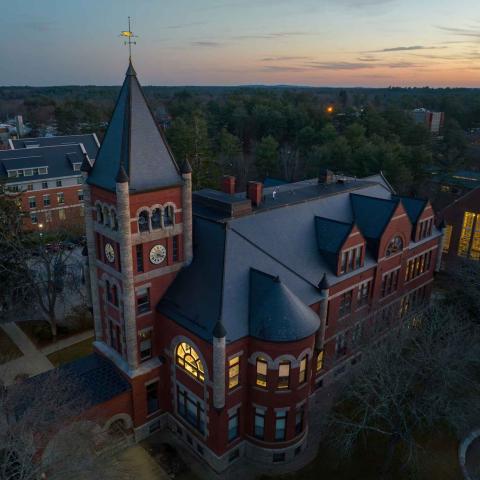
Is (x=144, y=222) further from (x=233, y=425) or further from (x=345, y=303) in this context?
(x=345, y=303)

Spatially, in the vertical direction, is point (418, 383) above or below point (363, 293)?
below

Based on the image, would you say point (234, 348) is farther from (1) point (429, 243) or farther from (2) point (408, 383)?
(1) point (429, 243)

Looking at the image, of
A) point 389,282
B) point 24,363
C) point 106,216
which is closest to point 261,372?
point 106,216

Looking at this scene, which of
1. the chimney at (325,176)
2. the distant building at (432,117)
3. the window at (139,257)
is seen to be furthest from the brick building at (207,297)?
the distant building at (432,117)

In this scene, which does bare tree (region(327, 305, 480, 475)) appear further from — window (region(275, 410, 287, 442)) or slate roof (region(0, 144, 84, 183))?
slate roof (region(0, 144, 84, 183))

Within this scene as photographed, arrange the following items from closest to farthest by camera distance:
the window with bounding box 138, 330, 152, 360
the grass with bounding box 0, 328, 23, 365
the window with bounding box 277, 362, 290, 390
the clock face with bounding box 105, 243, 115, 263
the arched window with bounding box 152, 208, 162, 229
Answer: the window with bounding box 277, 362, 290, 390 < the arched window with bounding box 152, 208, 162, 229 < the clock face with bounding box 105, 243, 115, 263 < the window with bounding box 138, 330, 152, 360 < the grass with bounding box 0, 328, 23, 365

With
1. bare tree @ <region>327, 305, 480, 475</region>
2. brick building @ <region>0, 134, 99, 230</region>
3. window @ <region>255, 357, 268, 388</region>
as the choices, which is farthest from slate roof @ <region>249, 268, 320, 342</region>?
brick building @ <region>0, 134, 99, 230</region>
